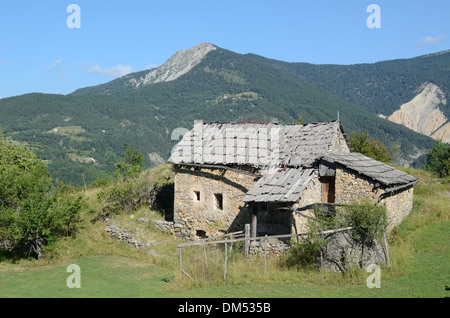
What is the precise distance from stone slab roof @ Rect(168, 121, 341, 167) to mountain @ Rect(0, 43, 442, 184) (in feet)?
236

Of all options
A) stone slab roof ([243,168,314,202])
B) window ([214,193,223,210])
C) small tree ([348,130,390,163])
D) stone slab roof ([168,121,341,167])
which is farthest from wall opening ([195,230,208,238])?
small tree ([348,130,390,163])

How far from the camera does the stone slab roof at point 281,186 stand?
15202 millimetres

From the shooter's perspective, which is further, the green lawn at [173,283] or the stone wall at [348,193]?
the stone wall at [348,193]

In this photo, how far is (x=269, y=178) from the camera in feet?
55.6

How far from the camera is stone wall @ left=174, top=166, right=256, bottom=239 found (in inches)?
709

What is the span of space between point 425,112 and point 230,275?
183 metres

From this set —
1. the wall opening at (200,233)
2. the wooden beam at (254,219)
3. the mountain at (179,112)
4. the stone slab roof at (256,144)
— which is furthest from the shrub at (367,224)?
the mountain at (179,112)

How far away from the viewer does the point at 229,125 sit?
69.7 feet

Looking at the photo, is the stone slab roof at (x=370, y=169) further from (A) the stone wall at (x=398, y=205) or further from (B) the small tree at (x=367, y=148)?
(B) the small tree at (x=367, y=148)

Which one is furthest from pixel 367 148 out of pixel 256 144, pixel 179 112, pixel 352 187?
pixel 179 112

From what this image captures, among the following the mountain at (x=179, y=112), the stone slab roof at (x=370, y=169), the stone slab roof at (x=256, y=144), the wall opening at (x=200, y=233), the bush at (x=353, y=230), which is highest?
the mountain at (x=179, y=112)

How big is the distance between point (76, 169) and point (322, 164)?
285 ft

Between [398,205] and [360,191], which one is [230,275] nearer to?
[360,191]

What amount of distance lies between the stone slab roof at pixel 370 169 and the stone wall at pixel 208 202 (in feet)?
11.9
